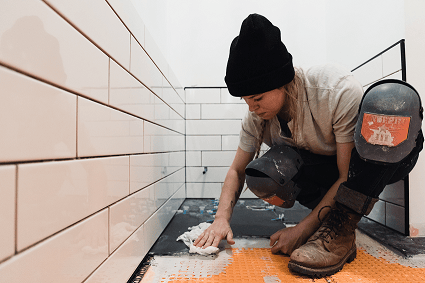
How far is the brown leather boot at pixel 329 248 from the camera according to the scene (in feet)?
2.26

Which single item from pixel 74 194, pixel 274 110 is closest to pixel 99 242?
pixel 74 194

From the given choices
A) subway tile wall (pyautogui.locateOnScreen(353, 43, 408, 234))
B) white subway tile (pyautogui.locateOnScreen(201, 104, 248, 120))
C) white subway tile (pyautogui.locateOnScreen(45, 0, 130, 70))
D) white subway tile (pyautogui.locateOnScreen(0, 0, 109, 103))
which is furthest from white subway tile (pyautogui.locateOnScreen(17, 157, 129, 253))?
white subway tile (pyautogui.locateOnScreen(201, 104, 248, 120))

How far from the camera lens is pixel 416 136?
0.73 meters

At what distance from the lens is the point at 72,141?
1.36 ft

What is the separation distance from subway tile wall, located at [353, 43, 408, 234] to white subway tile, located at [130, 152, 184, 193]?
103 cm

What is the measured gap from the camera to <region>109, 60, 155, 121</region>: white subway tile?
59cm

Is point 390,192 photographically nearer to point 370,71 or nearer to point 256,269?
point 370,71

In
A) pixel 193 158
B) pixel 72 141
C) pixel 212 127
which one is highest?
pixel 212 127

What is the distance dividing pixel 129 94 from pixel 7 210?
0.45 meters

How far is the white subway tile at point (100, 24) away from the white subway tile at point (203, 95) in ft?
3.64

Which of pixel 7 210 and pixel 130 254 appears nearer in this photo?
pixel 7 210

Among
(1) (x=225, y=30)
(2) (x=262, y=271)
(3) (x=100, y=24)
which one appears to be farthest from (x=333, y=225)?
(1) (x=225, y=30)

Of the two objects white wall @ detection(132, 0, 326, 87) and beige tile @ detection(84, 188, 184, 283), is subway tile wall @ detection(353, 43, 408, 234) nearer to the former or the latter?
white wall @ detection(132, 0, 326, 87)

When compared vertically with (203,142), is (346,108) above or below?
above
